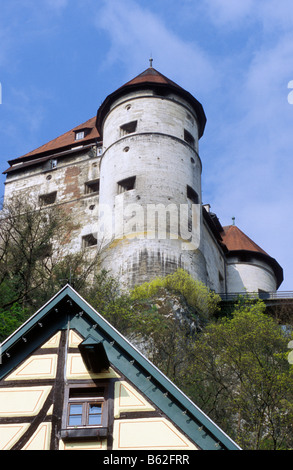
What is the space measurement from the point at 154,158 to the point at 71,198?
7276mm

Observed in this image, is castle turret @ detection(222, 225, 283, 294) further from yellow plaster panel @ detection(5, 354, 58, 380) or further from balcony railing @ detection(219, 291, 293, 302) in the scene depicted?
yellow plaster panel @ detection(5, 354, 58, 380)

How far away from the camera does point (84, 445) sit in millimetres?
8961

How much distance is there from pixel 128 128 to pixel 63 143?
9.19m

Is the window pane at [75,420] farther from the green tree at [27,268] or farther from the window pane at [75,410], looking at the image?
the green tree at [27,268]

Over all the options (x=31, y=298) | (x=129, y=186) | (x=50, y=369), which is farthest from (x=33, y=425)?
(x=129, y=186)

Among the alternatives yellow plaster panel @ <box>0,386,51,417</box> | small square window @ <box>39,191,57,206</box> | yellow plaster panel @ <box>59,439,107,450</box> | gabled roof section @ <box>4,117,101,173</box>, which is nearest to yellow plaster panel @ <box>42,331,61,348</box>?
yellow plaster panel @ <box>0,386,51,417</box>

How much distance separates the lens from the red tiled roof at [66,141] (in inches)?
1713

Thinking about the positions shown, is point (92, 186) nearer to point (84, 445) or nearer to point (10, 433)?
point (10, 433)

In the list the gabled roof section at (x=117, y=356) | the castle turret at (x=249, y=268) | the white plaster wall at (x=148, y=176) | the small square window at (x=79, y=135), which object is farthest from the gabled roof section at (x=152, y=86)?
the gabled roof section at (x=117, y=356)

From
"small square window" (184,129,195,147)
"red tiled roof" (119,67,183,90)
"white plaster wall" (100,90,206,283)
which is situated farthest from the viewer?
"red tiled roof" (119,67,183,90)

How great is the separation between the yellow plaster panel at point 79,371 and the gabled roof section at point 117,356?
153mm

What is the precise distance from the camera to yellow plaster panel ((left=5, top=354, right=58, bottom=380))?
9633 mm

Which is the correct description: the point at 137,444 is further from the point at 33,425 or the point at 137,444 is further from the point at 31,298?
the point at 31,298

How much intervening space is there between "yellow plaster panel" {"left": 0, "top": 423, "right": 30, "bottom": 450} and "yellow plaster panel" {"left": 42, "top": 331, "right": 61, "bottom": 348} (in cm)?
124
